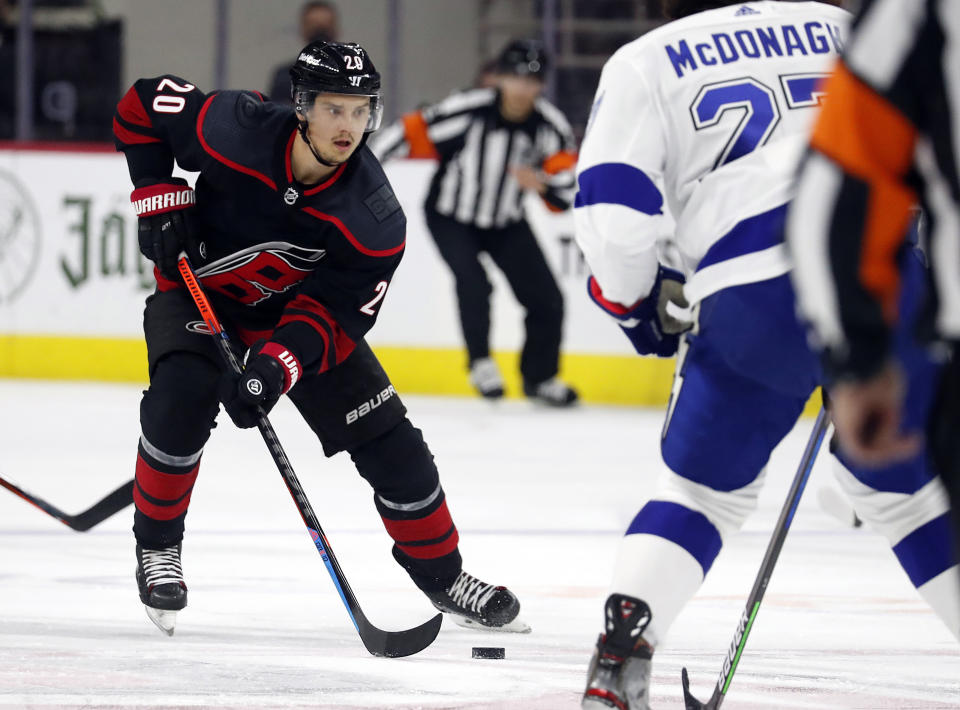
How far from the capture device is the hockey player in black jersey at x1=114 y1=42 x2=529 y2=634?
2299 millimetres

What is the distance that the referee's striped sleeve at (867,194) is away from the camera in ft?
3.64

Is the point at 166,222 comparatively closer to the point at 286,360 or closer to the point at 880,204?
the point at 286,360

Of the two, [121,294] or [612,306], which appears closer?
[612,306]

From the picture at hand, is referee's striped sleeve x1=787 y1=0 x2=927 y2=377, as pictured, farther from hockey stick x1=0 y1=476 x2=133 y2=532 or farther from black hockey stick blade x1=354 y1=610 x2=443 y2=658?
hockey stick x1=0 y1=476 x2=133 y2=532

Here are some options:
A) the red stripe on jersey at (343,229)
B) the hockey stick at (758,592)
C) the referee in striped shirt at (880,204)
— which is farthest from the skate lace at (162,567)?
the referee in striped shirt at (880,204)

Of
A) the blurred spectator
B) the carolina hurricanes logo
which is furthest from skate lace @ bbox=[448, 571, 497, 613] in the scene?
the blurred spectator

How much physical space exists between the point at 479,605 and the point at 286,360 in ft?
1.72

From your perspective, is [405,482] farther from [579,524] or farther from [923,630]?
[579,524]

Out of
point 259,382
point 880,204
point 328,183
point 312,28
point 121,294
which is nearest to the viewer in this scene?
point 880,204

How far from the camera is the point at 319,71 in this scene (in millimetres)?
2271

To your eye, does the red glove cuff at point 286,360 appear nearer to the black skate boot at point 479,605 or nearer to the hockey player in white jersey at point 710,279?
the black skate boot at point 479,605

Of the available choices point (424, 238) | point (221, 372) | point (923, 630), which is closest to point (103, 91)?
point (424, 238)

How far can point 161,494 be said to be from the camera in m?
2.40

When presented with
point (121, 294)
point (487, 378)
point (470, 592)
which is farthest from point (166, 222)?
point (121, 294)
